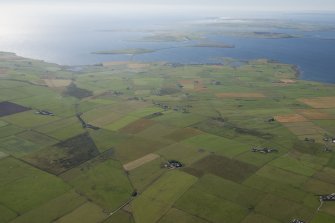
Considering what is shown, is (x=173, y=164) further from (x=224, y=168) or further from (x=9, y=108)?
(x=9, y=108)

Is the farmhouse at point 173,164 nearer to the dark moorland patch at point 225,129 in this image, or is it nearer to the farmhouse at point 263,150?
the farmhouse at point 263,150

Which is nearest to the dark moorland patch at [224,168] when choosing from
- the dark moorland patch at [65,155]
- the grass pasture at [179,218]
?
the grass pasture at [179,218]

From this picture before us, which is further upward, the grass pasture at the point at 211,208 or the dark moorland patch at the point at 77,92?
the dark moorland patch at the point at 77,92

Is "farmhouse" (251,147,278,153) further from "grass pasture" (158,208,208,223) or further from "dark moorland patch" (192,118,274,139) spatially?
"grass pasture" (158,208,208,223)

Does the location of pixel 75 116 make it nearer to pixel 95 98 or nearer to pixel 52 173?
pixel 95 98

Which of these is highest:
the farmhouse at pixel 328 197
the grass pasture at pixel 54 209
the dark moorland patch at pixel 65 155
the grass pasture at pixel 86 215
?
the dark moorland patch at pixel 65 155

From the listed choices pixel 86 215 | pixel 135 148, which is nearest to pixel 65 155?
pixel 135 148
